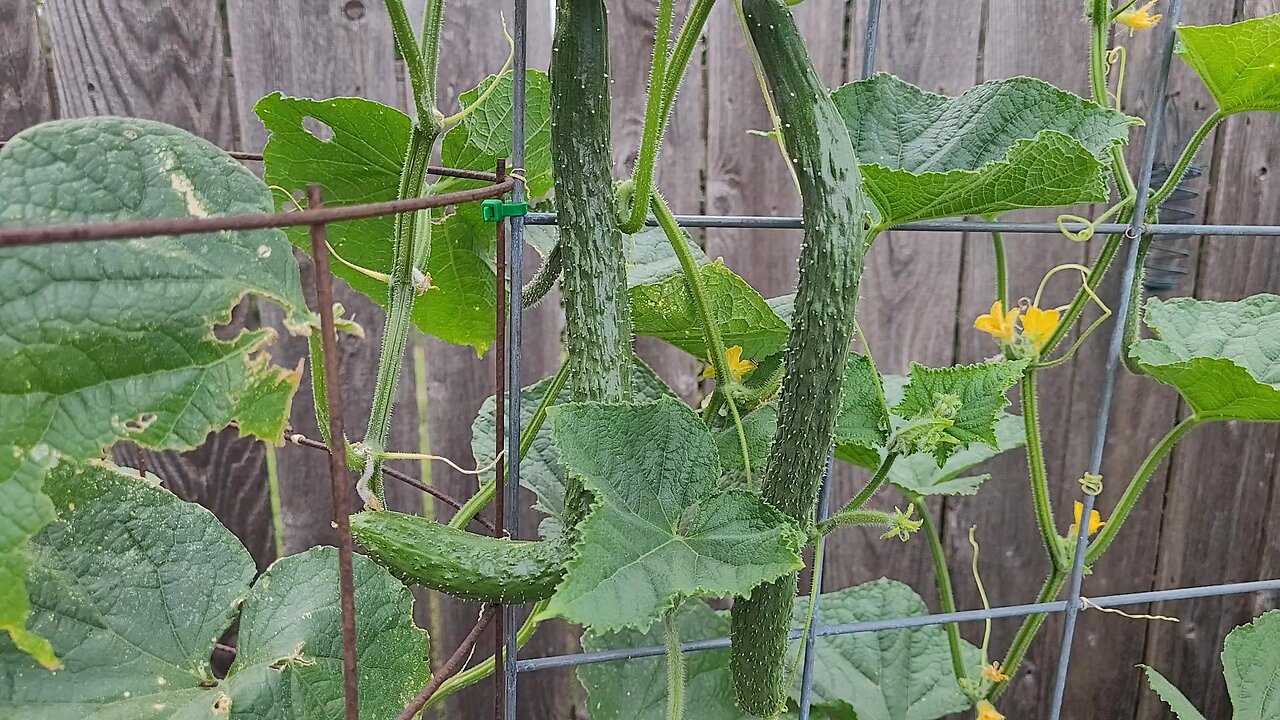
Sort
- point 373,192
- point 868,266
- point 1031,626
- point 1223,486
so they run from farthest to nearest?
point 1223,486, point 868,266, point 1031,626, point 373,192

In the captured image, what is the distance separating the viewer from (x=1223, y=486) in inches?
68.8

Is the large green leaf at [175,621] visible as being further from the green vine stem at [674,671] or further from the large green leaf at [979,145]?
the large green leaf at [979,145]

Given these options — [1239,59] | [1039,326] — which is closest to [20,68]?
[1039,326]

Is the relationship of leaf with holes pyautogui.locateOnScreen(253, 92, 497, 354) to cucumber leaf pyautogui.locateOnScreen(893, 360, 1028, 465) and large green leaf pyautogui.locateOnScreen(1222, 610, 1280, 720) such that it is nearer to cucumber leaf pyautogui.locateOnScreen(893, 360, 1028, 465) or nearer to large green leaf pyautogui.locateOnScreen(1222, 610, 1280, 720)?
cucumber leaf pyautogui.locateOnScreen(893, 360, 1028, 465)

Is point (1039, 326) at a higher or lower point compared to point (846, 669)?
higher

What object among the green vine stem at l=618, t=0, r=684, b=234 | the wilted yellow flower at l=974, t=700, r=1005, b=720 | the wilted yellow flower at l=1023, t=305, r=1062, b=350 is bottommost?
the wilted yellow flower at l=974, t=700, r=1005, b=720

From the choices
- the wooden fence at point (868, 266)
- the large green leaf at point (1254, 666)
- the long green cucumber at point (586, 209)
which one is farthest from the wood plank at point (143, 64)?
the large green leaf at point (1254, 666)

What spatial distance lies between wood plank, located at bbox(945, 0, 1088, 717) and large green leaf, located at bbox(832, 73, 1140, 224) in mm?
810

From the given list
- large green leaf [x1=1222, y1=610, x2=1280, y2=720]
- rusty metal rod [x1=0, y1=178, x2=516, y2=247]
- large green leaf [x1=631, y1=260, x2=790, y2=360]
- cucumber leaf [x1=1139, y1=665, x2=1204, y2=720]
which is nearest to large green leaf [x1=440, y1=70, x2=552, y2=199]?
large green leaf [x1=631, y1=260, x2=790, y2=360]

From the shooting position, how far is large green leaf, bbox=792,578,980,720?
1218 millimetres

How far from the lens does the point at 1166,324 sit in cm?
109

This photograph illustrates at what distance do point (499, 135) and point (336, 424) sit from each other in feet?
1.84

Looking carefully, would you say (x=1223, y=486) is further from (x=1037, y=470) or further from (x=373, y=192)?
(x=373, y=192)

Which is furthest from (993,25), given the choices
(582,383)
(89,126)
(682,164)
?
(89,126)
